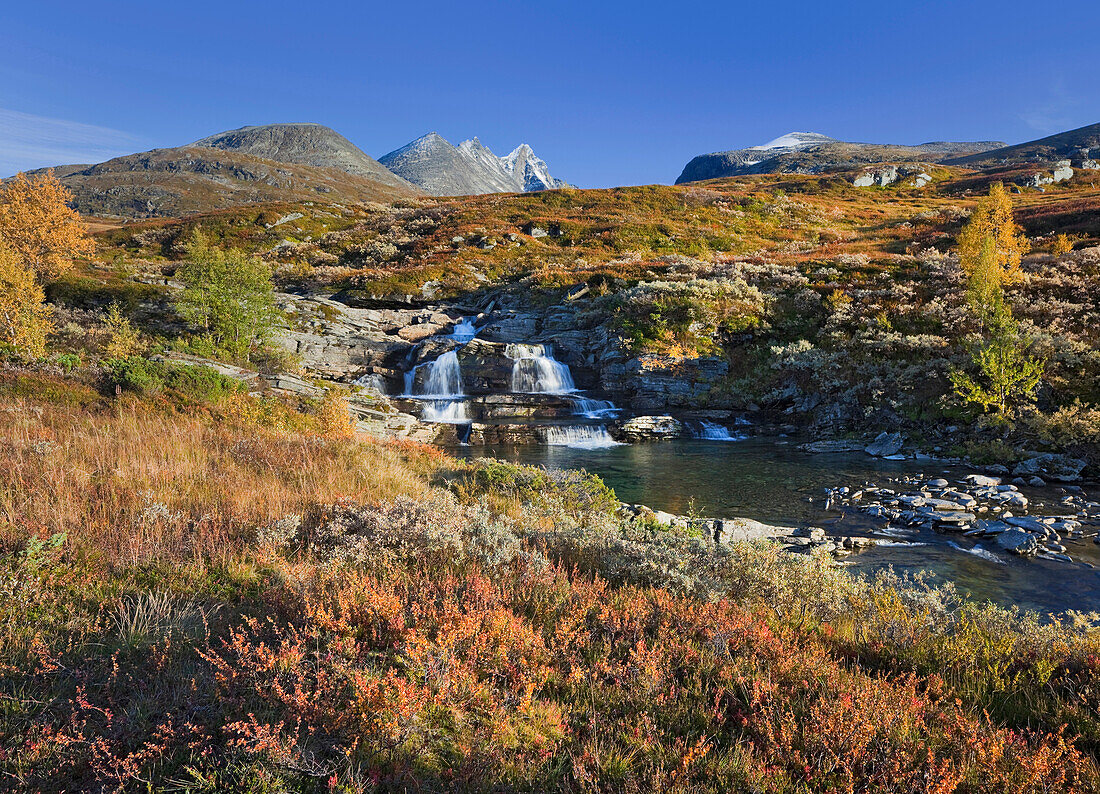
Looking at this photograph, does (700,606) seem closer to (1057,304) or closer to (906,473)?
(906,473)

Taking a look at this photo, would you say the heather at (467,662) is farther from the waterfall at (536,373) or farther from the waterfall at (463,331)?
the waterfall at (463,331)

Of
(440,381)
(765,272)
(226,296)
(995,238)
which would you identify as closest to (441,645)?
(226,296)

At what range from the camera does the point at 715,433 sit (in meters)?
21.4

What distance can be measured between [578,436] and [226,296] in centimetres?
1592

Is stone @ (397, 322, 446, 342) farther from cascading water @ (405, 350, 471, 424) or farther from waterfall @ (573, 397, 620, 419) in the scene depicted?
waterfall @ (573, 397, 620, 419)

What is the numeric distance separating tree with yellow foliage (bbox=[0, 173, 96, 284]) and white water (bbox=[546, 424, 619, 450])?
1010 inches

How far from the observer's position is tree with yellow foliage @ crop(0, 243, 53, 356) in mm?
16078

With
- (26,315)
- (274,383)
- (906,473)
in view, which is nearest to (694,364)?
(906,473)

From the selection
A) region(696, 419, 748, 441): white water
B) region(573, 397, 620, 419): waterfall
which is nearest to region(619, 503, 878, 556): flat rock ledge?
region(696, 419, 748, 441): white water

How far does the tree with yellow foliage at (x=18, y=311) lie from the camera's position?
16.1m

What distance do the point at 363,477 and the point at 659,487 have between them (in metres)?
8.76

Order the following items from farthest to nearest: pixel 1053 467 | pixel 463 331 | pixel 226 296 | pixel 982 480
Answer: pixel 463 331 < pixel 226 296 < pixel 1053 467 < pixel 982 480

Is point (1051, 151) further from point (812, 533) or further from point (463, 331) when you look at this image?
point (812, 533)

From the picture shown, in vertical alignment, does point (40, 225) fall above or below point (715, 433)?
above
